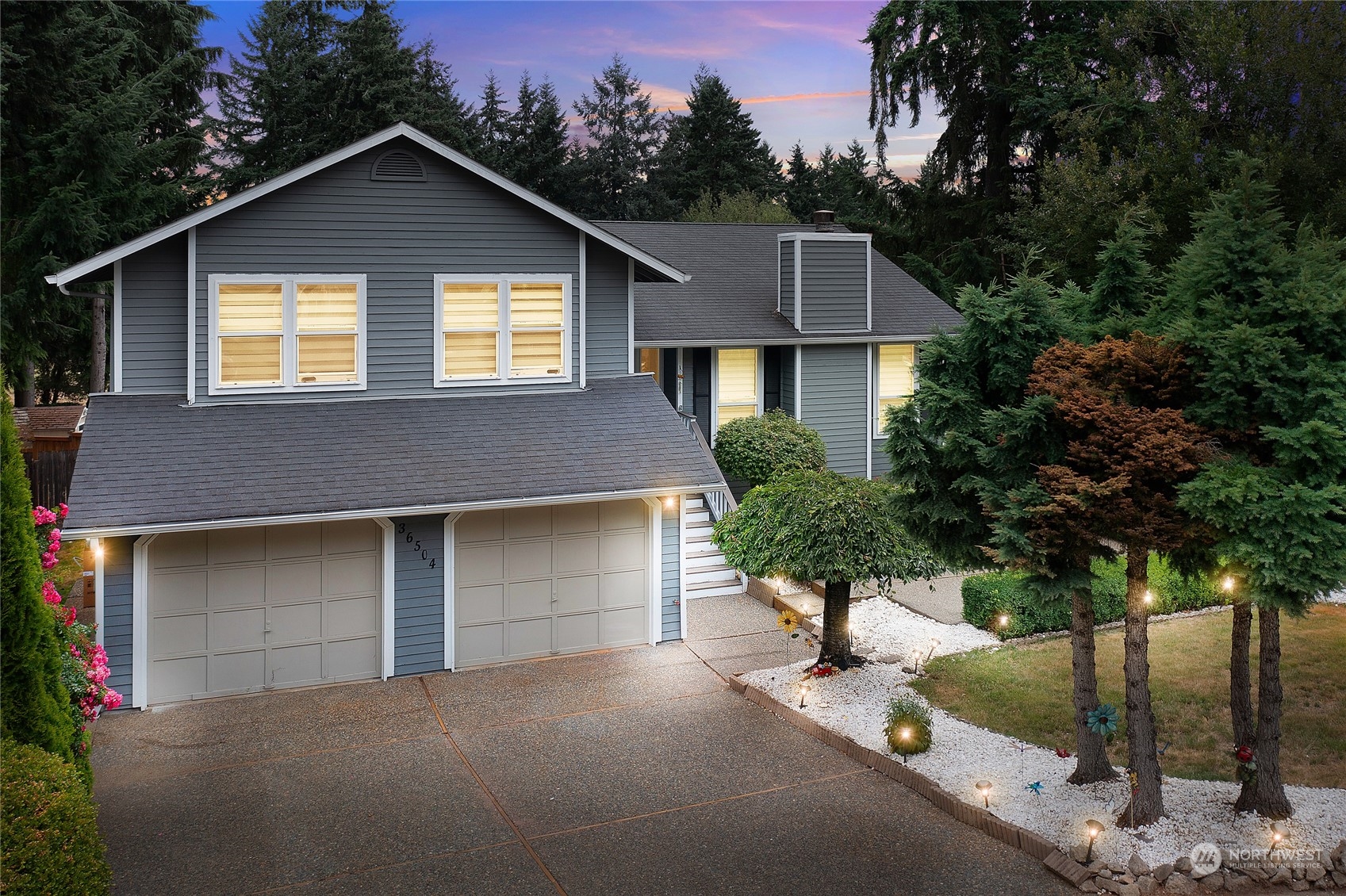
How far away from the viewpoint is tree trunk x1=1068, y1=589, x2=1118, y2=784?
9.42 meters

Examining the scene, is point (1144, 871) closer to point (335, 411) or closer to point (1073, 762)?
point (1073, 762)

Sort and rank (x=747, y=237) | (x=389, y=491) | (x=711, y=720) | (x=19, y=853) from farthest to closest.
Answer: (x=747, y=237) < (x=389, y=491) < (x=711, y=720) < (x=19, y=853)

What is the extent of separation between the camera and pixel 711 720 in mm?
11828

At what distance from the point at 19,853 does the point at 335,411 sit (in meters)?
8.53

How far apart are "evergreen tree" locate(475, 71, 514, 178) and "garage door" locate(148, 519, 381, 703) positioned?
3770 centimetres

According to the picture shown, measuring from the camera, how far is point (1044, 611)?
14.0m

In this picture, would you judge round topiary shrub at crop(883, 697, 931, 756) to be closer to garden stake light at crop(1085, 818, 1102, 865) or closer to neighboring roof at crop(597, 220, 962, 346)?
garden stake light at crop(1085, 818, 1102, 865)

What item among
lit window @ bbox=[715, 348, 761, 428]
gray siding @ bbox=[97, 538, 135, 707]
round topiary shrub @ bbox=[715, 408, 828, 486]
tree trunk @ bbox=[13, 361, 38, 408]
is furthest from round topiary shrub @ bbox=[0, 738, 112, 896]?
tree trunk @ bbox=[13, 361, 38, 408]

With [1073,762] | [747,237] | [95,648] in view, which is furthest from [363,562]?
[747,237]

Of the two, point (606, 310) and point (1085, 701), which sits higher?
point (606, 310)

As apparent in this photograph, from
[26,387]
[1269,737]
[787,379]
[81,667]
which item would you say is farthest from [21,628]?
[26,387]

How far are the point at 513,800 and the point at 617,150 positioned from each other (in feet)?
147

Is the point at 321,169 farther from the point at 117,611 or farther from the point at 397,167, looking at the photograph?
the point at 117,611

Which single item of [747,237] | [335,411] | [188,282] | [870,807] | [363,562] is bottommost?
[870,807]
